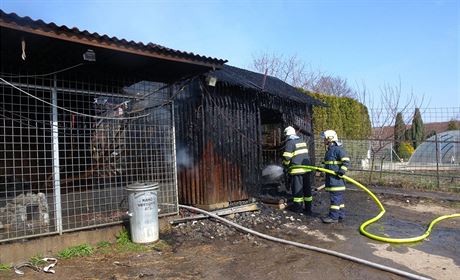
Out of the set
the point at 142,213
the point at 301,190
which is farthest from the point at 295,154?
the point at 142,213

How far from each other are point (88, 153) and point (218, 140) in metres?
2.97

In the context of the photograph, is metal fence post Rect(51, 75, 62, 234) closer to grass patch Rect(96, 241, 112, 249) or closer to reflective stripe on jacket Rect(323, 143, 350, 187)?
grass patch Rect(96, 241, 112, 249)

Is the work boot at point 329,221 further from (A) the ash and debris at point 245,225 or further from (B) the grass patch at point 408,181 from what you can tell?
(B) the grass patch at point 408,181

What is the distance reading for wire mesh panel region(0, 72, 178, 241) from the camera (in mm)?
6773

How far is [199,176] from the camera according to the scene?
8.89 meters

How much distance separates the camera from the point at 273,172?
11891 mm

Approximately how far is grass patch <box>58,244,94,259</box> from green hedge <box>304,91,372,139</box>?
1346 cm

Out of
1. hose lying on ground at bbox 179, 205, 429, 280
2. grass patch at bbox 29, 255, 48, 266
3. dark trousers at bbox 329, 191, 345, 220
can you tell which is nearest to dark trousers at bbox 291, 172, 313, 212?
dark trousers at bbox 329, 191, 345, 220

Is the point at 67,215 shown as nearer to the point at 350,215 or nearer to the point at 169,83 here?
the point at 169,83

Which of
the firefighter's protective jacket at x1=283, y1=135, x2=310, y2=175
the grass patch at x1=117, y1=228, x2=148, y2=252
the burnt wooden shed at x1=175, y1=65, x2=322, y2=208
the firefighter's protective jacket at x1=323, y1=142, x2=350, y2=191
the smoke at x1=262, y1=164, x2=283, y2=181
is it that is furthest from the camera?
the smoke at x1=262, y1=164, x2=283, y2=181

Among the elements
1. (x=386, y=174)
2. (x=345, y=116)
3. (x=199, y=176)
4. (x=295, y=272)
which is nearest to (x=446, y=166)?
(x=386, y=174)

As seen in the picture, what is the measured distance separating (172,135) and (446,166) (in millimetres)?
13536

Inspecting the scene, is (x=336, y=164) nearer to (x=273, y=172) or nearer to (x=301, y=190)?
(x=301, y=190)

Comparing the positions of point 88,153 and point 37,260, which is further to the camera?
point 88,153
